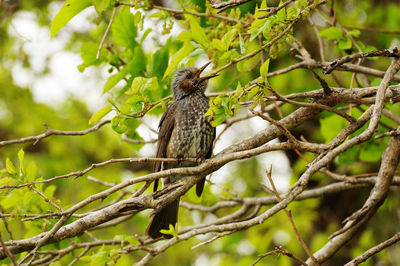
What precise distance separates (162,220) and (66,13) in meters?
1.78

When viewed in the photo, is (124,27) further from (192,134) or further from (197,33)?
(192,134)

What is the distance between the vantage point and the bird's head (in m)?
4.43

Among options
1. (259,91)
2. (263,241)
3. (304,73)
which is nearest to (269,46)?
(259,91)

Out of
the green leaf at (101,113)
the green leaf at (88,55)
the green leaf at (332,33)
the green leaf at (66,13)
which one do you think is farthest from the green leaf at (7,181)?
the green leaf at (332,33)

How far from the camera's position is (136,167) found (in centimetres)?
807

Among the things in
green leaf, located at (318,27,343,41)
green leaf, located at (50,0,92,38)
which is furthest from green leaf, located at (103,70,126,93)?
green leaf, located at (318,27,343,41)

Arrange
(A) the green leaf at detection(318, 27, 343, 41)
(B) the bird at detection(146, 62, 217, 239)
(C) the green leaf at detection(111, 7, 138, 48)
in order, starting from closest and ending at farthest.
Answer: (A) the green leaf at detection(318, 27, 343, 41)
(C) the green leaf at detection(111, 7, 138, 48)
(B) the bird at detection(146, 62, 217, 239)

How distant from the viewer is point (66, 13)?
9.71ft

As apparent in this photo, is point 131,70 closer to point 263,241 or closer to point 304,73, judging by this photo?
point 263,241

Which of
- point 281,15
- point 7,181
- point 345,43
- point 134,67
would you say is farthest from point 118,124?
point 345,43

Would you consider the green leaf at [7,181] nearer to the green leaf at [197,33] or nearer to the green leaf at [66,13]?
the green leaf at [66,13]

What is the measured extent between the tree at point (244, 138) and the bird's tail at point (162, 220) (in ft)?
0.56

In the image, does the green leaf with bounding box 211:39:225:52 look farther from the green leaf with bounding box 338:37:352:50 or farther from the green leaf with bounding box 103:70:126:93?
the green leaf with bounding box 338:37:352:50

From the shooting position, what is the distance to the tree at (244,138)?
2734 millimetres
